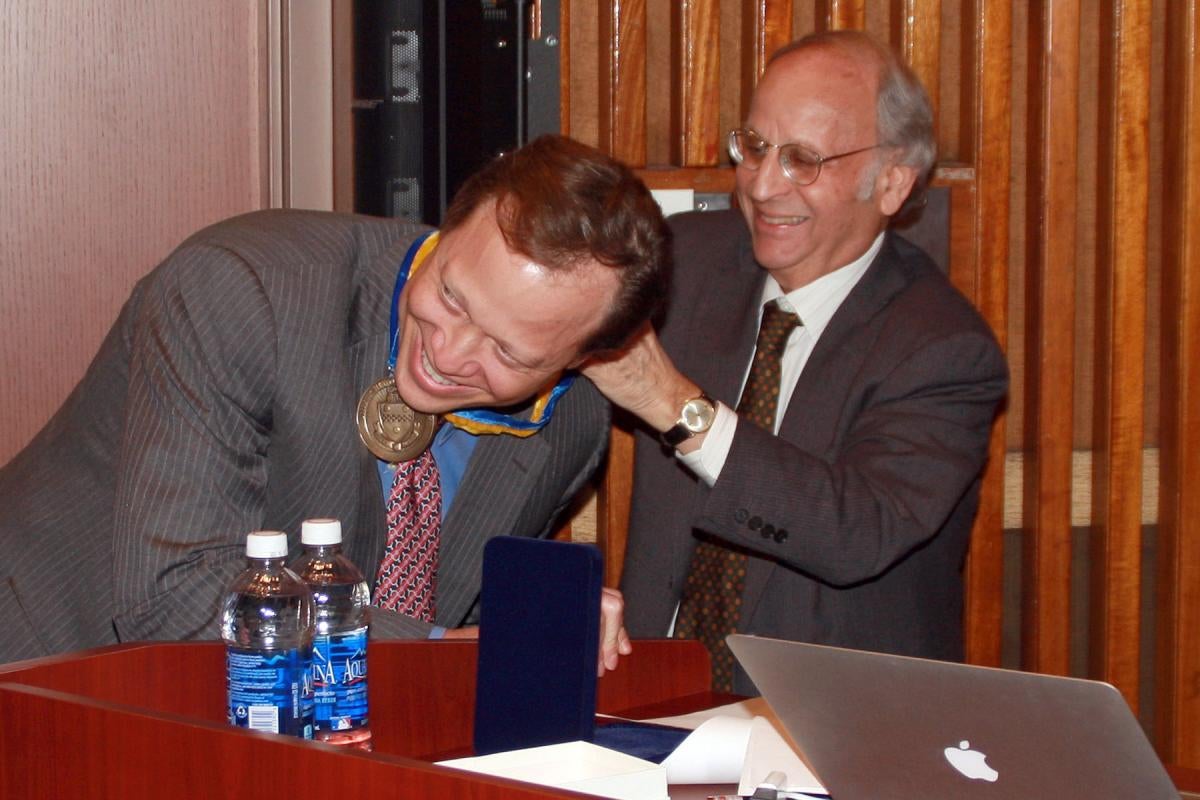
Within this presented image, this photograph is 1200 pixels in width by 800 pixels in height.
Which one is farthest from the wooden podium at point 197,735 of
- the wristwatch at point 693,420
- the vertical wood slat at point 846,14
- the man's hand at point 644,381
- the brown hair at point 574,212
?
the vertical wood slat at point 846,14

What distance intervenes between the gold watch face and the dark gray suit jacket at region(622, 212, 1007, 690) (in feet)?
0.19

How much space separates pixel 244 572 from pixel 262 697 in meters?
0.27

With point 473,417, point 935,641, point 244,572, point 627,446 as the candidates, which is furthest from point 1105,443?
point 244,572

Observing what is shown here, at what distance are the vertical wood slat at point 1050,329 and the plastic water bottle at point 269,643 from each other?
Answer: 81.8 inches

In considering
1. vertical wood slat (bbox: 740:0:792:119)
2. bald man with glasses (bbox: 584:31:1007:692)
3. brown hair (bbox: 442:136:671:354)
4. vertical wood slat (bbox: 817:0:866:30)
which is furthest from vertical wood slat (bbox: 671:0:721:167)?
brown hair (bbox: 442:136:671:354)

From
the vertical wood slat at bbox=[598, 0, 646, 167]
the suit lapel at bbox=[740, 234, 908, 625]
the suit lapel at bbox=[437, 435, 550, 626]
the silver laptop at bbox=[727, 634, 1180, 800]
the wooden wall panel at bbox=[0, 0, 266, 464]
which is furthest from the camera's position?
the vertical wood slat at bbox=[598, 0, 646, 167]

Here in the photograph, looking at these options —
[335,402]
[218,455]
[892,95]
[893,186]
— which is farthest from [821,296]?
[218,455]

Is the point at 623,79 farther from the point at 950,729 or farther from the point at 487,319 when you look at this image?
the point at 950,729

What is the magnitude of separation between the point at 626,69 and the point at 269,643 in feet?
6.23

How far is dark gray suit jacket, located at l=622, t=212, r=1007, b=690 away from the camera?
7.19ft

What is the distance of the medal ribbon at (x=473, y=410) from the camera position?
1.77 metres

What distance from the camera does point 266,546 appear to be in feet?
4.04

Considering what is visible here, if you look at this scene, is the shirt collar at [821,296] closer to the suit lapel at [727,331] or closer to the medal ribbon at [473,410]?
the suit lapel at [727,331]

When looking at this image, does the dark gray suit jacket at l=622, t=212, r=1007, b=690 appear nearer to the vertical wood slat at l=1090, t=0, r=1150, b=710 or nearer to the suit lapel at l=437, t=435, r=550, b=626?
the suit lapel at l=437, t=435, r=550, b=626
